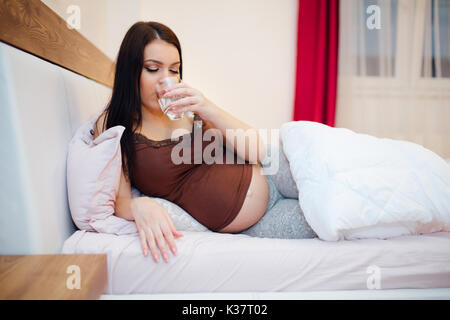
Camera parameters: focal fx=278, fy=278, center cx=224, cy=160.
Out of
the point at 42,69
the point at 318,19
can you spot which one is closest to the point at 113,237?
the point at 42,69

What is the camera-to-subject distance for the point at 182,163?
3.11 ft

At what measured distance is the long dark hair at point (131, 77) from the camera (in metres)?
0.97

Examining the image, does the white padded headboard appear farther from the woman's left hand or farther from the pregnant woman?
the woman's left hand

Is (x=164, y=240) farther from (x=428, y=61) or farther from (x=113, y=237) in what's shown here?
(x=428, y=61)

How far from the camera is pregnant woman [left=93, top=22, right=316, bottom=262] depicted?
90cm

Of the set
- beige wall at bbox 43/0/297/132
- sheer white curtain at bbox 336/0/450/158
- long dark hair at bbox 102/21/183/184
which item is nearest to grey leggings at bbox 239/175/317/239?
long dark hair at bbox 102/21/183/184

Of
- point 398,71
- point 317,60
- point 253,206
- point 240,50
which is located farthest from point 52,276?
point 398,71

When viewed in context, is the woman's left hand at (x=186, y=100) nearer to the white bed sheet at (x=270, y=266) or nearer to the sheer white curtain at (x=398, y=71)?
the white bed sheet at (x=270, y=266)

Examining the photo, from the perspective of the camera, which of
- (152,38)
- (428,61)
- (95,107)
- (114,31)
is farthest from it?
(428,61)

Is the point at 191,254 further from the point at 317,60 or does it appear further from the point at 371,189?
the point at 317,60

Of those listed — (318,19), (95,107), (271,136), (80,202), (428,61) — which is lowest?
(80,202)

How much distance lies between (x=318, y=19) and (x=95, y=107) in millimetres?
2033

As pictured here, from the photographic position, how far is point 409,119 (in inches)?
95.2

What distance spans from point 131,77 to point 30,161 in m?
0.45
